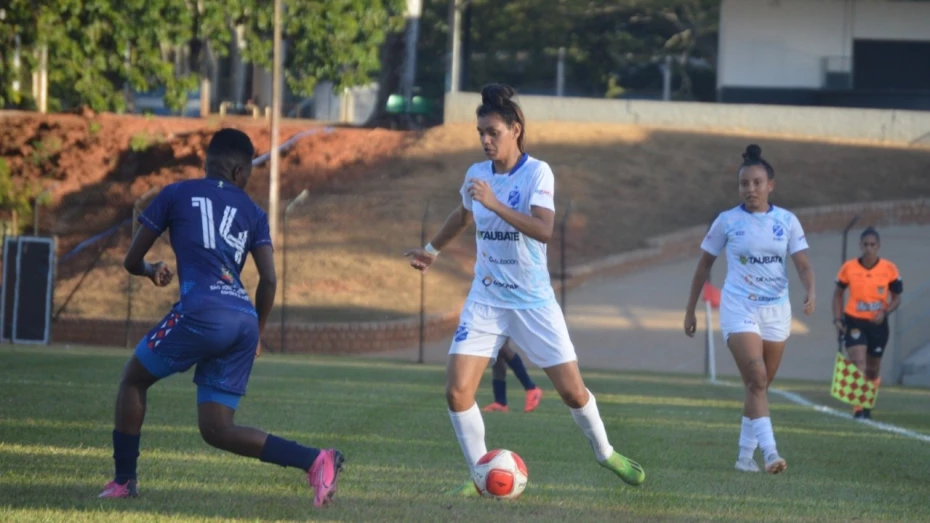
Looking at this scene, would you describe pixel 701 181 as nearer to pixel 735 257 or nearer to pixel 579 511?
pixel 735 257

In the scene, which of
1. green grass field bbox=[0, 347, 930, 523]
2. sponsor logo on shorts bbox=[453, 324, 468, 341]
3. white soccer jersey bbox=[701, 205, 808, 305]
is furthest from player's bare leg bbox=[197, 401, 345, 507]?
white soccer jersey bbox=[701, 205, 808, 305]

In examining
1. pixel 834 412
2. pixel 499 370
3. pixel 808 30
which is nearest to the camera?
pixel 499 370

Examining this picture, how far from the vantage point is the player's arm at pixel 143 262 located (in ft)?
20.1

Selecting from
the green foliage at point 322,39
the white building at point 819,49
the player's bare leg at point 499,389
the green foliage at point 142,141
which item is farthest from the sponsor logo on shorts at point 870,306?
the white building at point 819,49

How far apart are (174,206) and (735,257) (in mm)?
4201

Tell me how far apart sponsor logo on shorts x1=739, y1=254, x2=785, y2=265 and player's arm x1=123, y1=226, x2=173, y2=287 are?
4109 mm

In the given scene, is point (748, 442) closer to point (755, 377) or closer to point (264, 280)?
point (755, 377)

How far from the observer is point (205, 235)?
6023 millimetres

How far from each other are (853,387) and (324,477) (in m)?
8.43

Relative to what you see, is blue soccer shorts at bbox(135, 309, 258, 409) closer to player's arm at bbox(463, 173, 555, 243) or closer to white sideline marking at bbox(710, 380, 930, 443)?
player's arm at bbox(463, 173, 555, 243)

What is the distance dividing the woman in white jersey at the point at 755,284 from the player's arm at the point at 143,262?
378 centimetres

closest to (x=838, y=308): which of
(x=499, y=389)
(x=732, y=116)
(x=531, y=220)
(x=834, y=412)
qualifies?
(x=834, y=412)

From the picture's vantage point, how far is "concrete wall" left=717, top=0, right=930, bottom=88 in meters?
42.4

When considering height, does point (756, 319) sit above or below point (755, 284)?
below
